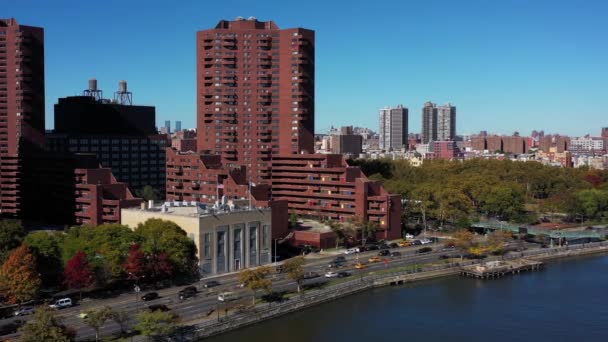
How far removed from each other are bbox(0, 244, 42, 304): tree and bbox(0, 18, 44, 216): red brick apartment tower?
1518 inches

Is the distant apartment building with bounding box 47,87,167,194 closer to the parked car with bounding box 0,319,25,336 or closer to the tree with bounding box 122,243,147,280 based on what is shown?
the tree with bounding box 122,243,147,280

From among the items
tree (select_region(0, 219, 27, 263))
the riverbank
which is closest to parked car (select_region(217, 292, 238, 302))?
the riverbank

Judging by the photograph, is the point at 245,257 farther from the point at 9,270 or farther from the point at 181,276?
the point at 9,270

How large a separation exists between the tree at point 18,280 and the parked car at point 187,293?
835cm

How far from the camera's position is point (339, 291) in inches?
1807

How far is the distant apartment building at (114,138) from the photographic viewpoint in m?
88.8

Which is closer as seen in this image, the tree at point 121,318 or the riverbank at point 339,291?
the tree at point 121,318

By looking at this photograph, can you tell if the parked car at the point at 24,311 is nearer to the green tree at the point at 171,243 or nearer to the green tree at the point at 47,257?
the green tree at the point at 47,257

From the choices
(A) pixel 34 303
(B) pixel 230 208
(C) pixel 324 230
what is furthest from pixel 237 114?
(A) pixel 34 303

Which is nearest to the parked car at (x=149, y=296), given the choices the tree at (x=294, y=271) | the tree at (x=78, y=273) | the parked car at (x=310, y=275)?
the tree at (x=78, y=273)

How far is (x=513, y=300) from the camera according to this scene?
151 ft

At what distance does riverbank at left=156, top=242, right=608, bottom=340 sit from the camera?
121 feet

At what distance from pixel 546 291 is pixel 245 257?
22.4m

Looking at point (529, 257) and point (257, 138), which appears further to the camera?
point (257, 138)
